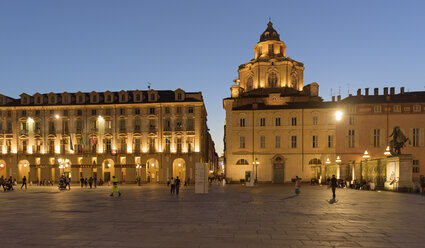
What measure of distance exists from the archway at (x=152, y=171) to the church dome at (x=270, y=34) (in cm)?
3323

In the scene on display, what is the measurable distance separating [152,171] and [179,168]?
16.4ft

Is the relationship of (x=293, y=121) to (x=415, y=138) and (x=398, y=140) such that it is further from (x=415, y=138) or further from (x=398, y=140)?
(x=398, y=140)

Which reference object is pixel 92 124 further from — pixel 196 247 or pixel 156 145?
pixel 196 247

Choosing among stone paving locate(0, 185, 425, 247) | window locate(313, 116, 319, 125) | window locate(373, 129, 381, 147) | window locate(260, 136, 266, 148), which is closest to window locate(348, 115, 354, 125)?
window locate(373, 129, 381, 147)

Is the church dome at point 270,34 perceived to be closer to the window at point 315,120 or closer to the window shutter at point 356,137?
the window at point 315,120

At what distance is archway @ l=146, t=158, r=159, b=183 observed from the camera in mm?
62062

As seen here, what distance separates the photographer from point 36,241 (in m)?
9.64

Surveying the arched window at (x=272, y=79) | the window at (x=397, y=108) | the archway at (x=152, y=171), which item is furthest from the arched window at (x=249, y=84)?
the window at (x=397, y=108)

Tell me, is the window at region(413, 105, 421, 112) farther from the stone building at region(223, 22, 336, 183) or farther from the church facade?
the stone building at region(223, 22, 336, 183)

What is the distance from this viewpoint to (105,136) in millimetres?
63000

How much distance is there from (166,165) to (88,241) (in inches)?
2041

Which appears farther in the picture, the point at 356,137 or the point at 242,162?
the point at 242,162

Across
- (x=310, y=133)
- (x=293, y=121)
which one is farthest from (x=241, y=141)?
(x=310, y=133)

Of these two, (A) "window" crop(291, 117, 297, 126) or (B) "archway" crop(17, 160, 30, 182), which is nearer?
(A) "window" crop(291, 117, 297, 126)
